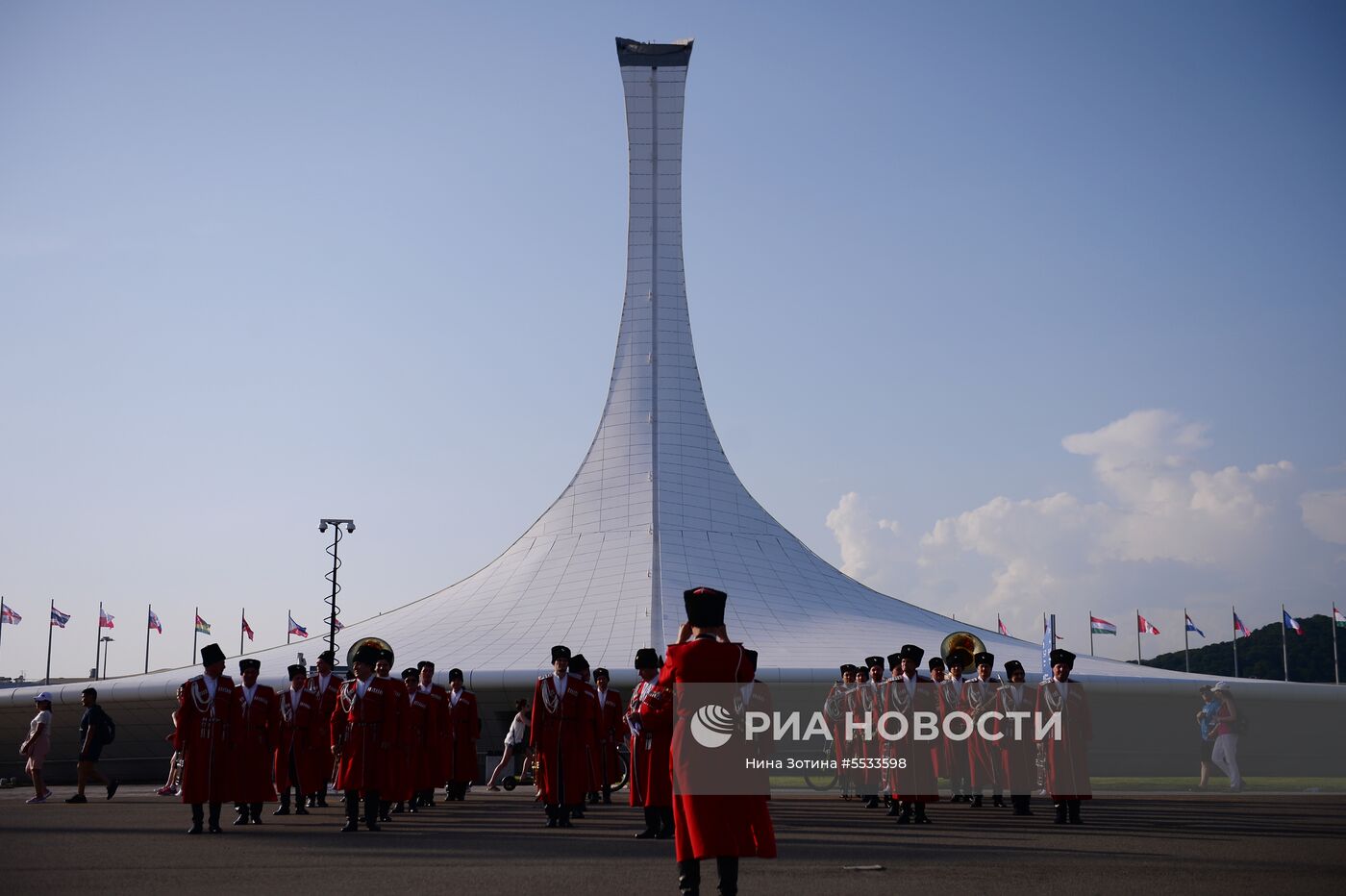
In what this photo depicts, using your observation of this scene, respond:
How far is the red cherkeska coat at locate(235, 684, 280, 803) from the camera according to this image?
1166 cm

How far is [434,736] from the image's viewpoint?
1462cm

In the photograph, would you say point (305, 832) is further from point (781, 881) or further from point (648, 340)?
point (648, 340)

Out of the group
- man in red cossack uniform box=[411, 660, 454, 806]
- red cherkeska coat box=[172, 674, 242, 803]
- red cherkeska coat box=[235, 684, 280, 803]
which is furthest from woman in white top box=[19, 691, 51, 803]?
red cherkeska coat box=[172, 674, 242, 803]

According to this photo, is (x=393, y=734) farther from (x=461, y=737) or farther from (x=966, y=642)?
(x=966, y=642)

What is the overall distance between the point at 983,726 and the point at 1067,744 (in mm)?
1618

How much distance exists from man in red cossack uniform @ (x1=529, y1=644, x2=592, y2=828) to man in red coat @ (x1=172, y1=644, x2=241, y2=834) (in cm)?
261

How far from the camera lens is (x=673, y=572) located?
2973cm

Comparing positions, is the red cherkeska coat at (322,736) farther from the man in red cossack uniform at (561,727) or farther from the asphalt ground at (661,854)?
the man in red cossack uniform at (561,727)

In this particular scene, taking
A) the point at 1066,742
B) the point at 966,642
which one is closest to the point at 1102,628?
the point at 966,642

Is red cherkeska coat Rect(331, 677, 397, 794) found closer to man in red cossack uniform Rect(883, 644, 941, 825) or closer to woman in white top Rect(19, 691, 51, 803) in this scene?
man in red cossack uniform Rect(883, 644, 941, 825)

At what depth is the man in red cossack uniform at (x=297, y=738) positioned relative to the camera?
1414 cm

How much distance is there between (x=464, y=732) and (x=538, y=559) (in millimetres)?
15752

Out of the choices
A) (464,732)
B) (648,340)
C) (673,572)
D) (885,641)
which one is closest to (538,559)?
(673,572)

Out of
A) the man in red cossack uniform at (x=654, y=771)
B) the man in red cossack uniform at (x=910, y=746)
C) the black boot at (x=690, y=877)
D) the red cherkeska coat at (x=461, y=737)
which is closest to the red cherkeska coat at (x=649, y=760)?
the man in red cossack uniform at (x=654, y=771)
